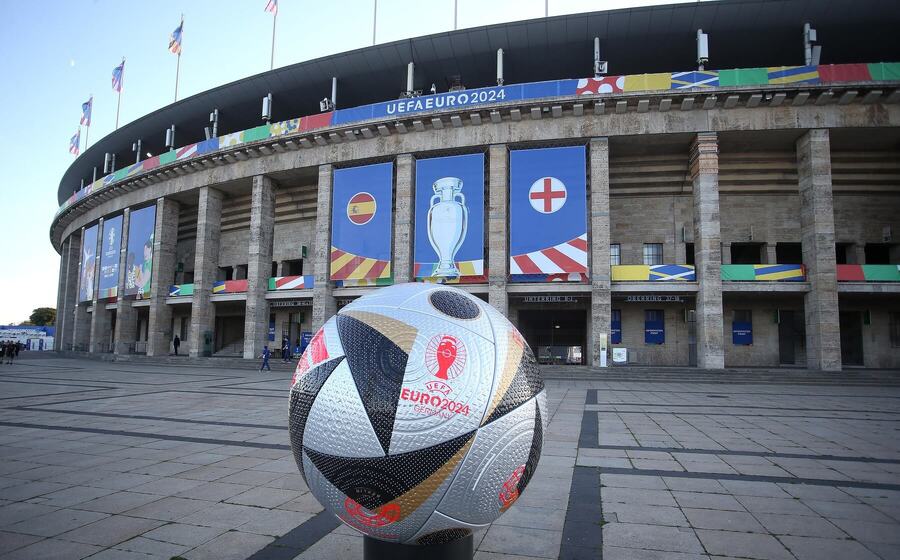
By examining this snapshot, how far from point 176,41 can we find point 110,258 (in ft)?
59.7

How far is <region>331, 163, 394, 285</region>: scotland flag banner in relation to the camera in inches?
1097

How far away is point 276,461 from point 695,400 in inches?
499

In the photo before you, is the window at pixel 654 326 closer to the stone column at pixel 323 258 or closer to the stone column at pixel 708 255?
the stone column at pixel 708 255

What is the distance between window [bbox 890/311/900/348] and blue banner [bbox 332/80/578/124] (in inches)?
877

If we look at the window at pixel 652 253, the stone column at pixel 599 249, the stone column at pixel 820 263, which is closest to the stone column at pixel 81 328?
the stone column at pixel 599 249

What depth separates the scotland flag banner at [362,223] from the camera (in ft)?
91.5

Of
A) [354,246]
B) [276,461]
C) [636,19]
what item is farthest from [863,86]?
[276,461]

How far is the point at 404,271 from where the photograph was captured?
1070 inches

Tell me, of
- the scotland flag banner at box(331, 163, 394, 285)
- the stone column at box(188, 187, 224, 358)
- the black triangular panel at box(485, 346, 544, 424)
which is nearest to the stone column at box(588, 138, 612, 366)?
the scotland flag banner at box(331, 163, 394, 285)

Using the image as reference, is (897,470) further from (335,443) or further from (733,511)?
(335,443)

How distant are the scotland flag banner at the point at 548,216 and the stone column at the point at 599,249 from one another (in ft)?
2.42


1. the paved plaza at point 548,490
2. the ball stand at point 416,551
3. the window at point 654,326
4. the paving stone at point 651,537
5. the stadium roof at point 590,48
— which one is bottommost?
the paved plaza at point 548,490

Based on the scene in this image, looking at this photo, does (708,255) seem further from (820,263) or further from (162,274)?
(162,274)

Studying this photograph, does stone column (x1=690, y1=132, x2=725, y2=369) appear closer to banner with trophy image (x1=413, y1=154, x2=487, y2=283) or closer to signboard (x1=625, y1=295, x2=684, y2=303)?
signboard (x1=625, y1=295, x2=684, y2=303)
